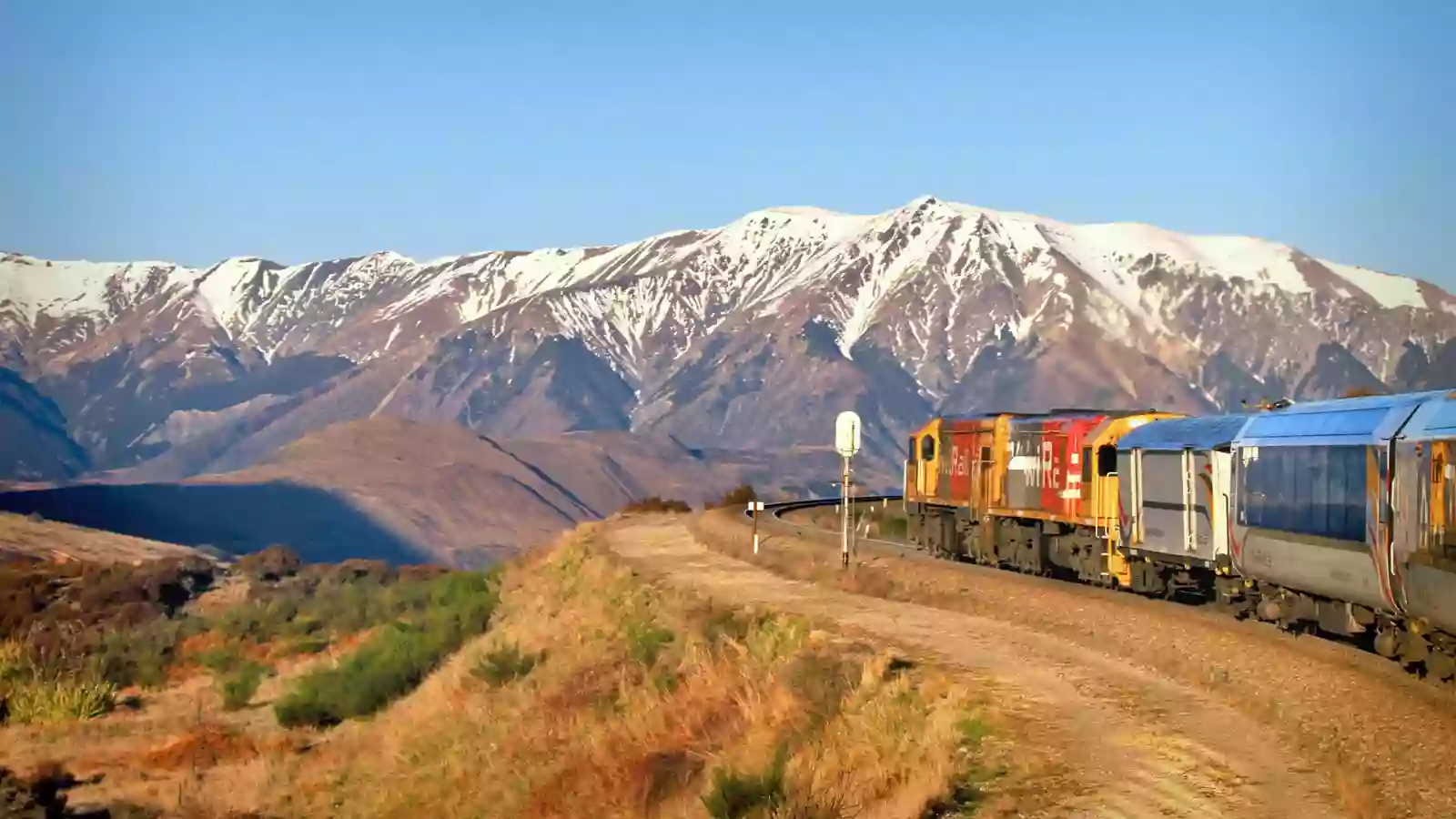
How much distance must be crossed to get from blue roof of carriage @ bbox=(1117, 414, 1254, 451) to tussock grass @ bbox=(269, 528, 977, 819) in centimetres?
754

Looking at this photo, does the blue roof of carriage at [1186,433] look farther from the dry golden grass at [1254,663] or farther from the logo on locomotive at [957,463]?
the logo on locomotive at [957,463]

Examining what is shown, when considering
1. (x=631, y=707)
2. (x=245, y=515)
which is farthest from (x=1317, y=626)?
(x=245, y=515)

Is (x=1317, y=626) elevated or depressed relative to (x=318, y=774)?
elevated

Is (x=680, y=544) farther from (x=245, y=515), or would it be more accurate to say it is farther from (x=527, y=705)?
(x=245, y=515)

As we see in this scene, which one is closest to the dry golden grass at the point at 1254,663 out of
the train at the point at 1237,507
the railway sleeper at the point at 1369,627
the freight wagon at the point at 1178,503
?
the railway sleeper at the point at 1369,627

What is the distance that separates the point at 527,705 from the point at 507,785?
462 cm

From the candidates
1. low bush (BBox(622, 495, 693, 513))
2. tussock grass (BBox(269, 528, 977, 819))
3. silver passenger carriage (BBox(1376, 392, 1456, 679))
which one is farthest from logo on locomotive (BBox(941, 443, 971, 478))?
low bush (BBox(622, 495, 693, 513))

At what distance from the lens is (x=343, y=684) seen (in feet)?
104

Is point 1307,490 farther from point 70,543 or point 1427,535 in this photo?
point 70,543

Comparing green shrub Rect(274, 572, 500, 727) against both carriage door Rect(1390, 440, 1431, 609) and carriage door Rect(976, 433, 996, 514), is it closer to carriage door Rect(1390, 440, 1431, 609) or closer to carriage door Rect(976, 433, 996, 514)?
carriage door Rect(976, 433, 996, 514)

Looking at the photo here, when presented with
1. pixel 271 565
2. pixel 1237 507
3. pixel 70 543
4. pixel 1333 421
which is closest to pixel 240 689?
pixel 1237 507

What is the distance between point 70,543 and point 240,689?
52169mm

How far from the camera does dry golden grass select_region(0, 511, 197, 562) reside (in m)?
77.9

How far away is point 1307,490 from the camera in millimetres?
21781
